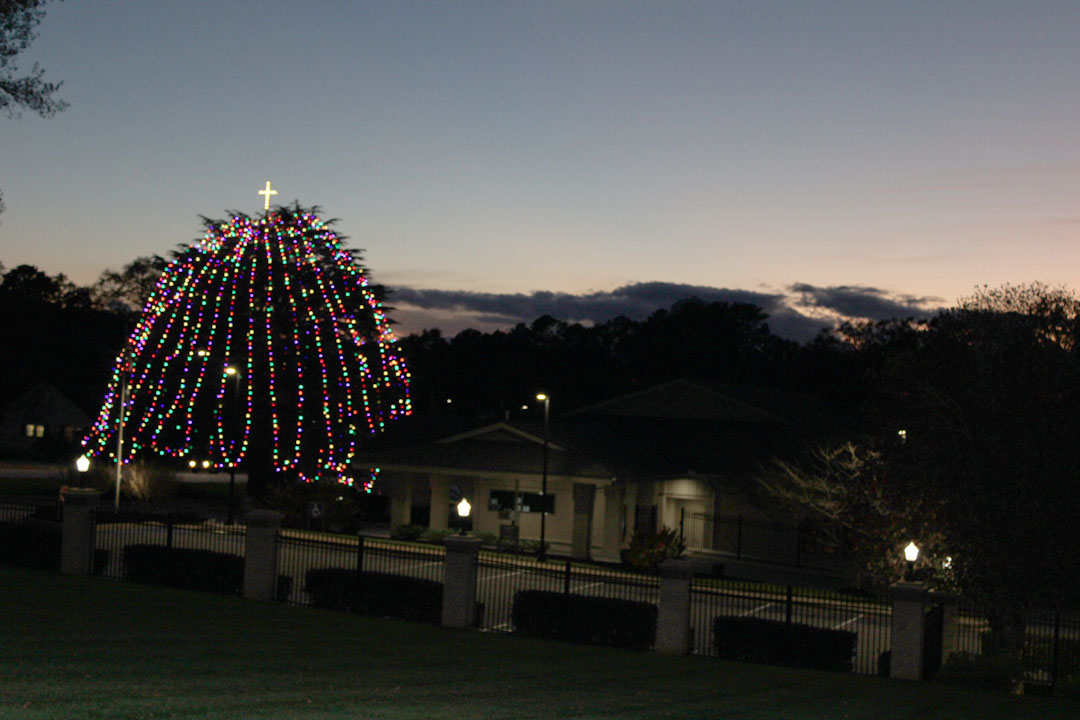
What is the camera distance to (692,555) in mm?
42219

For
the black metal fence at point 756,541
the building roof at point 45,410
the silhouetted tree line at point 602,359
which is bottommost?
the black metal fence at point 756,541

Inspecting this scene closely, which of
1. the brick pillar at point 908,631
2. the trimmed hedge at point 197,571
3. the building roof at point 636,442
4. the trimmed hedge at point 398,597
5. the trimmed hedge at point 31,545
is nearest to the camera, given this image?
the brick pillar at point 908,631

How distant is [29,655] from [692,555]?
105 feet

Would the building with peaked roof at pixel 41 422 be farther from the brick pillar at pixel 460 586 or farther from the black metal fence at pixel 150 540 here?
the brick pillar at pixel 460 586

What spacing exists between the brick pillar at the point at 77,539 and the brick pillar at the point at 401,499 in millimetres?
19683

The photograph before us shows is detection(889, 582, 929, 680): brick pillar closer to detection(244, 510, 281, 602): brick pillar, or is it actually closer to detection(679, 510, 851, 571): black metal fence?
detection(244, 510, 281, 602): brick pillar

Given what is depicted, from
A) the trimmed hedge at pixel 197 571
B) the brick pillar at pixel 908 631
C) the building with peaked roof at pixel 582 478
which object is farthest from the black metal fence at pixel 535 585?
the building with peaked roof at pixel 582 478

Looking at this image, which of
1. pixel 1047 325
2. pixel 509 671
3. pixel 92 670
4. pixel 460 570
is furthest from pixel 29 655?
pixel 1047 325

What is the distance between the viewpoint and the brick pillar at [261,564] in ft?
74.3

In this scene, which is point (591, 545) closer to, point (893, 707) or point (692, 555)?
point (692, 555)

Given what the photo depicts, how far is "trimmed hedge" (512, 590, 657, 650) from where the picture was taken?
20.0 metres

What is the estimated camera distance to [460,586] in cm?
2109

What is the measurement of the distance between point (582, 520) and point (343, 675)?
27761 millimetres

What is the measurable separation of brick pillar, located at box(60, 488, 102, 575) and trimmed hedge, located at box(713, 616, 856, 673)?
12.9 m
